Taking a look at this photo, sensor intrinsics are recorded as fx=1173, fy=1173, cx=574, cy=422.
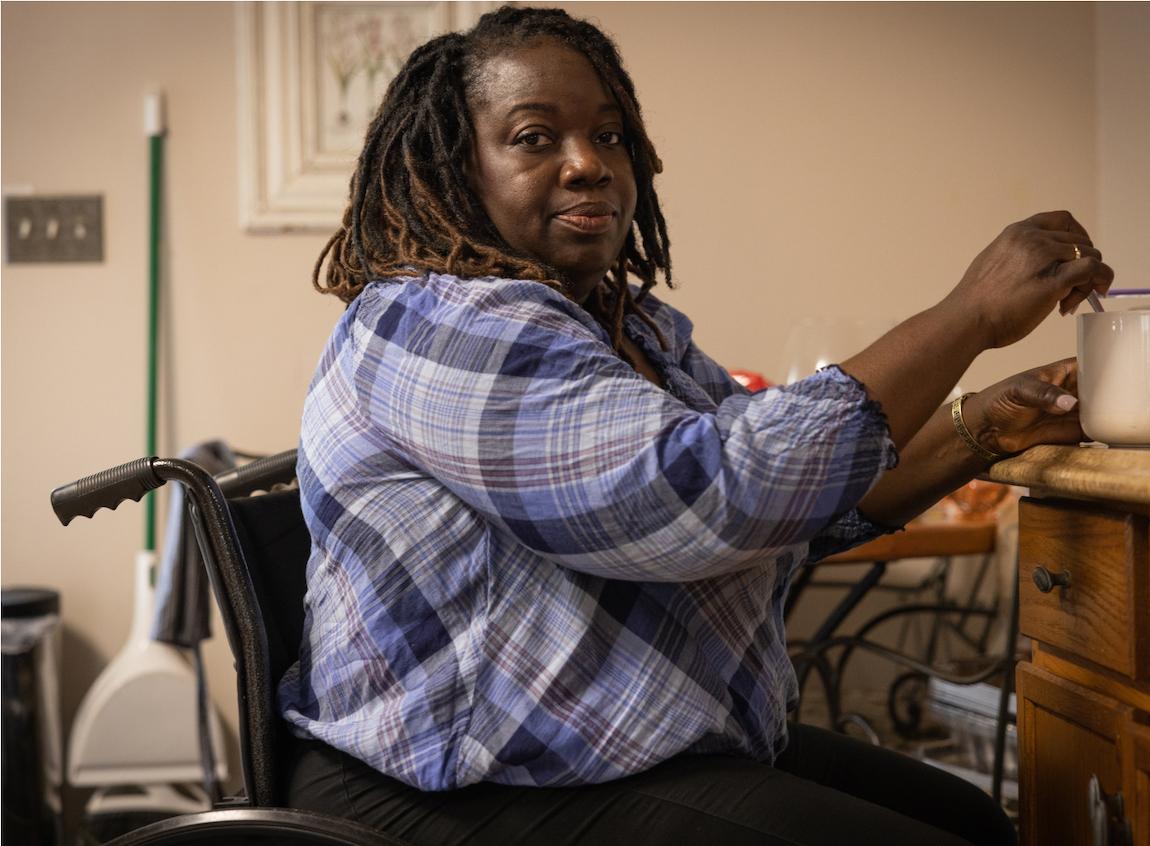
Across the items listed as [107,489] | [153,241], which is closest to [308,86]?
[153,241]

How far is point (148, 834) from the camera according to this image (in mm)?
822

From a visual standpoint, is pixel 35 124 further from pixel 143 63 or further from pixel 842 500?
pixel 842 500

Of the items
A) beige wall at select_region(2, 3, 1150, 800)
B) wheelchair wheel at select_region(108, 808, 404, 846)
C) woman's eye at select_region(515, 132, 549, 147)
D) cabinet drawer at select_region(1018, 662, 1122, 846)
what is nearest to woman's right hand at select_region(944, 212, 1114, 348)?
cabinet drawer at select_region(1018, 662, 1122, 846)

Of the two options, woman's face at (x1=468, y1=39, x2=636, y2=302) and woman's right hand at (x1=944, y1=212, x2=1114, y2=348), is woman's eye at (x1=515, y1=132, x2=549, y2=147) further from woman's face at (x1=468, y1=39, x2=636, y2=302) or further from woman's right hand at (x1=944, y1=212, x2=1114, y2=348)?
woman's right hand at (x1=944, y1=212, x2=1114, y2=348)

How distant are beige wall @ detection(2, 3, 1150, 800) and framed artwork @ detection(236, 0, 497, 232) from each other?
6 cm

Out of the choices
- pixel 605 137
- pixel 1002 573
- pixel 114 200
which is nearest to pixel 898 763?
pixel 605 137

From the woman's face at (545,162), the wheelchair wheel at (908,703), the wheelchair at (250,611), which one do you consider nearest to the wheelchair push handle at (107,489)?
the wheelchair at (250,611)

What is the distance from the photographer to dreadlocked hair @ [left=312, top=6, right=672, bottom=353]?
1011mm

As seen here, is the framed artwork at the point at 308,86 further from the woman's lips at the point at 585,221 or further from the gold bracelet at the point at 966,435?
the gold bracelet at the point at 966,435

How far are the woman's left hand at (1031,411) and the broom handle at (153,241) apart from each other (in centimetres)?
210

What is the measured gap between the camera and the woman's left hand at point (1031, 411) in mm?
950

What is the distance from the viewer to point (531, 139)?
3.48ft

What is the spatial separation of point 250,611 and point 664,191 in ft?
6.41

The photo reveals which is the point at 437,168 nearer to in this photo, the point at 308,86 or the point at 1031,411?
the point at 1031,411
